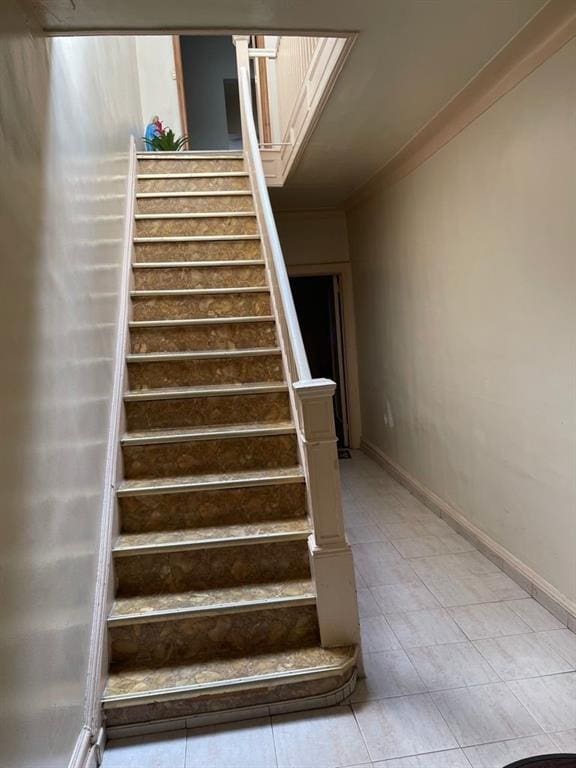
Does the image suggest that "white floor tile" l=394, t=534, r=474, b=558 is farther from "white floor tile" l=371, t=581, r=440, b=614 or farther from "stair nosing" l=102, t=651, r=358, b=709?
"stair nosing" l=102, t=651, r=358, b=709

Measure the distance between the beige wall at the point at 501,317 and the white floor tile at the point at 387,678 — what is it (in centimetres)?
81

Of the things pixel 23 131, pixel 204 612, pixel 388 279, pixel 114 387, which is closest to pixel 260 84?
pixel 388 279

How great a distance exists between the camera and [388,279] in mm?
4340

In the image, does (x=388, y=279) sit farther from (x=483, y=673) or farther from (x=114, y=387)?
(x=483, y=673)

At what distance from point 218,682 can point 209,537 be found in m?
0.57

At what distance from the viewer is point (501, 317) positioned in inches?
104

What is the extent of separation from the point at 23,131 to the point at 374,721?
224cm

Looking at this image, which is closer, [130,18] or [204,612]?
[130,18]

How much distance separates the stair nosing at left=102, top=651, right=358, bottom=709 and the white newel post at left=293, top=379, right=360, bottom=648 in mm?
128

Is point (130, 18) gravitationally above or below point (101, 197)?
above

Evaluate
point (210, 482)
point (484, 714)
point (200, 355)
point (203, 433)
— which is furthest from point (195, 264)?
point (484, 714)

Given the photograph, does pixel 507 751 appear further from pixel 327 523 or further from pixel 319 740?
pixel 327 523

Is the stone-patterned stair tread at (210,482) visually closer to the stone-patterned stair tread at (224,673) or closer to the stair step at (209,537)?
the stair step at (209,537)

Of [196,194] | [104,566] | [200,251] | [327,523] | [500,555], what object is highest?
[196,194]
